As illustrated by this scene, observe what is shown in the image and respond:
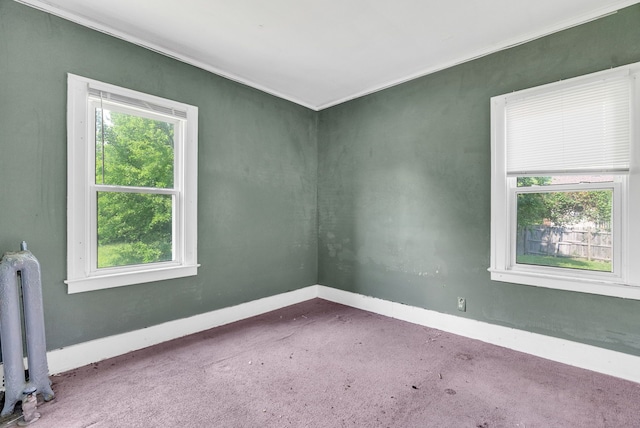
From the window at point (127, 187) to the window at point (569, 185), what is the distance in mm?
2885

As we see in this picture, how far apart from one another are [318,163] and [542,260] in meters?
2.78

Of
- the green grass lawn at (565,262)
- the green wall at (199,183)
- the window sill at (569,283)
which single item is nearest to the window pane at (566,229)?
the green grass lawn at (565,262)

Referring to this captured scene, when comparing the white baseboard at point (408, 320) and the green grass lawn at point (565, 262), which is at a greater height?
the green grass lawn at point (565, 262)

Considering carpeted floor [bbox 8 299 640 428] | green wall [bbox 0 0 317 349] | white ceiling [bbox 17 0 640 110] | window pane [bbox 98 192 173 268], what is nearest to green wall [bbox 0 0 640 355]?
green wall [bbox 0 0 317 349]

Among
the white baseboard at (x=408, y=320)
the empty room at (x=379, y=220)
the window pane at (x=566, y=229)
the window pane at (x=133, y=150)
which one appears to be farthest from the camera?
the window pane at (x=133, y=150)

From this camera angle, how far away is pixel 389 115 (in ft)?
11.5

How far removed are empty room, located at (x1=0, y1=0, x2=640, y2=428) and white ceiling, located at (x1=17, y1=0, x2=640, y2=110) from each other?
0.07ft

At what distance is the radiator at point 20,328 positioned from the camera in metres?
1.80

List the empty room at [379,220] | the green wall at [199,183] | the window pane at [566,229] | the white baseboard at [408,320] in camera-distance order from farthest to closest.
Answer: the window pane at [566,229]
the white baseboard at [408,320]
the green wall at [199,183]
the empty room at [379,220]

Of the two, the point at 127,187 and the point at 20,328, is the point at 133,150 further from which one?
the point at 20,328

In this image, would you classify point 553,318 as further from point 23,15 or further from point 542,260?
point 23,15

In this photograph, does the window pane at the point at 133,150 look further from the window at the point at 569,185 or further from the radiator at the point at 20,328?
the window at the point at 569,185

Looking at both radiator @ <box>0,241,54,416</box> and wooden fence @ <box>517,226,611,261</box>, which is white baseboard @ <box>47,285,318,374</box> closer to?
radiator @ <box>0,241,54,416</box>

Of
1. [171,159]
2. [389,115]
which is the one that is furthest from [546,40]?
[171,159]
